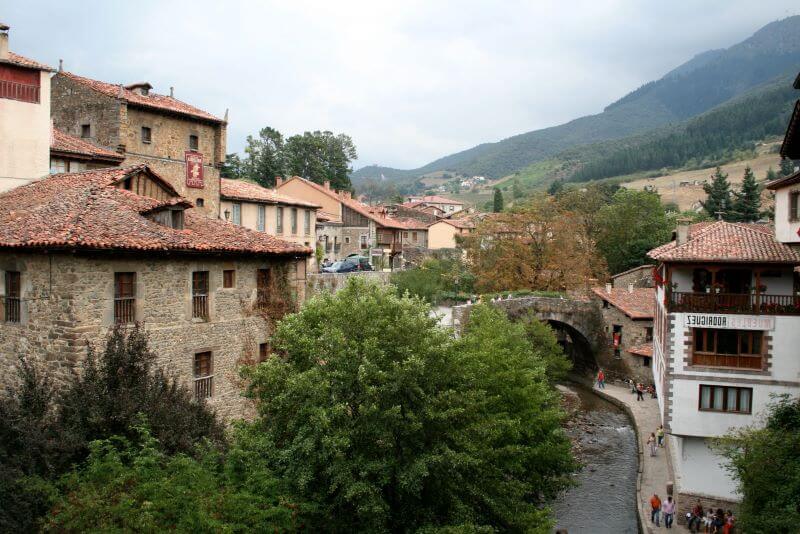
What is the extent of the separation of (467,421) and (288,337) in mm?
4977

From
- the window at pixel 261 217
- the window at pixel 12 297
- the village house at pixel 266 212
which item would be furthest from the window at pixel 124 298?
the window at pixel 261 217

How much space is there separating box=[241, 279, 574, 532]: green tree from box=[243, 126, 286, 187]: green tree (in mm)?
67495

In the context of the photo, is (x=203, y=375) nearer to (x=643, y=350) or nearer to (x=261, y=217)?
(x=261, y=217)

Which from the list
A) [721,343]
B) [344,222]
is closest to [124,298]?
[721,343]

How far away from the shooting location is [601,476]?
1273 inches

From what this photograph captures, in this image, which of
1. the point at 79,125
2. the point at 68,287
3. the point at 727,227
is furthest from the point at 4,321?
the point at 727,227

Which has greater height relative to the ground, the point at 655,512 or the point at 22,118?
the point at 22,118

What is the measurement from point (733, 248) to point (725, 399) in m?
6.01

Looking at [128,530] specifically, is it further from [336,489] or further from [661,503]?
[661,503]

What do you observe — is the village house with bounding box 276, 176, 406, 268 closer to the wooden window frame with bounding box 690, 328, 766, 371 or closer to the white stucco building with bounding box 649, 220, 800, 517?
the white stucco building with bounding box 649, 220, 800, 517

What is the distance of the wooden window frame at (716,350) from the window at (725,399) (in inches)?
34.6

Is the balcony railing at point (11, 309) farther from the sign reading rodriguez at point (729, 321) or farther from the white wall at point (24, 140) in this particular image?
the sign reading rodriguez at point (729, 321)

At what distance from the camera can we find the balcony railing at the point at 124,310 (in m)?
16.8

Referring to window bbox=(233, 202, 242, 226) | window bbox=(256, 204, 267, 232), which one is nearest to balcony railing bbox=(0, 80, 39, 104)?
window bbox=(233, 202, 242, 226)
